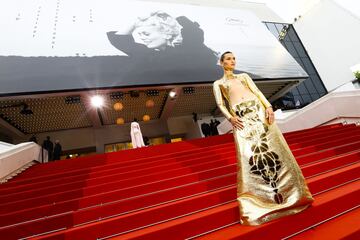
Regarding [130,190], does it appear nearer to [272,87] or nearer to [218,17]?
[272,87]

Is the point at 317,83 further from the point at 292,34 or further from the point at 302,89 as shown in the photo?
the point at 292,34

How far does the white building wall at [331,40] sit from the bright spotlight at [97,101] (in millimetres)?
13905

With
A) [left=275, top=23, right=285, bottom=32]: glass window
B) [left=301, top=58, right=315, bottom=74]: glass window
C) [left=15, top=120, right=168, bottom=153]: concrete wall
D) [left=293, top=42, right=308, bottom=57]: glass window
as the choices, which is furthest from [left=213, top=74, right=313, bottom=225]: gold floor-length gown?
[left=275, top=23, right=285, bottom=32]: glass window

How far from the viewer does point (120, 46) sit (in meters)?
9.78

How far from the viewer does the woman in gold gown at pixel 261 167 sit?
1869 millimetres

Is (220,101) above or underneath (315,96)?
underneath

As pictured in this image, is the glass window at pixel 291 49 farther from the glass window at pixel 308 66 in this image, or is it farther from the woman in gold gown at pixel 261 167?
the woman in gold gown at pixel 261 167

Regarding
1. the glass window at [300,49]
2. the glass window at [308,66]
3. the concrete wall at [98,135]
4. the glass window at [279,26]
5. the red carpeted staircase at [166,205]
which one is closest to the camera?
the red carpeted staircase at [166,205]

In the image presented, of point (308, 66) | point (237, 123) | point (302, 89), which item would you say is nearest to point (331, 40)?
point (308, 66)

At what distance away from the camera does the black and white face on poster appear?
842cm

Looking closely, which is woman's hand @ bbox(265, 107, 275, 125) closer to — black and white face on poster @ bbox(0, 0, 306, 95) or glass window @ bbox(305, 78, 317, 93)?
black and white face on poster @ bbox(0, 0, 306, 95)

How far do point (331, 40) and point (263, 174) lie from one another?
1734 cm

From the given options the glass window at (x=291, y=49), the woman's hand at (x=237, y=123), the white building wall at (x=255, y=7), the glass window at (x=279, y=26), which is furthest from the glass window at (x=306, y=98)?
the woman's hand at (x=237, y=123)

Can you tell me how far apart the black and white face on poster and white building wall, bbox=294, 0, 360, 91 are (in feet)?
17.3
